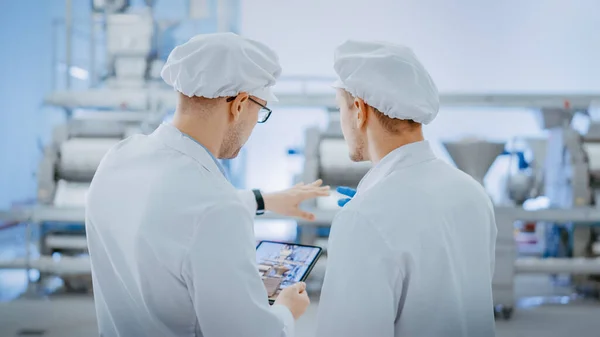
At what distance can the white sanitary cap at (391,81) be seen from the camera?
3.31 feet

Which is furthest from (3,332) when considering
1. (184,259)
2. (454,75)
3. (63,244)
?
(454,75)

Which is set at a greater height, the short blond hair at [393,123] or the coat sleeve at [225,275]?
the short blond hair at [393,123]

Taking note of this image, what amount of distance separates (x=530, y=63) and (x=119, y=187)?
15.1 ft

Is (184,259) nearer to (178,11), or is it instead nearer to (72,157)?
(72,157)

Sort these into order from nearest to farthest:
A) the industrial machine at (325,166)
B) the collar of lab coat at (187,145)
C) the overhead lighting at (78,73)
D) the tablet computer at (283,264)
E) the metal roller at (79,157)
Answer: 1. the collar of lab coat at (187,145)
2. the tablet computer at (283,264)
3. the industrial machine at (325,166)
4. the metal roller at (79,157)
5. the overhead lighting at (78,73)

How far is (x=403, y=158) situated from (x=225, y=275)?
16.4 inches

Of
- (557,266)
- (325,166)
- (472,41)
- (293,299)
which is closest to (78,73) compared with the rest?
(325,166)

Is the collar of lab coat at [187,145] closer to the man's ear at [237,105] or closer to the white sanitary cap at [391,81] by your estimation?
the man's ear at [237,105]

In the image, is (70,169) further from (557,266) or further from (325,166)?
(557,266)

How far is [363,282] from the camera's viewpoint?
93 centimetres

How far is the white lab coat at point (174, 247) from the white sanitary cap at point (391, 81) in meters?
0.34

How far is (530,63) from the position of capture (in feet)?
15.6

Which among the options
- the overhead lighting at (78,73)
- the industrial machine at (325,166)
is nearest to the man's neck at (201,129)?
the industrial machine at (325,166)

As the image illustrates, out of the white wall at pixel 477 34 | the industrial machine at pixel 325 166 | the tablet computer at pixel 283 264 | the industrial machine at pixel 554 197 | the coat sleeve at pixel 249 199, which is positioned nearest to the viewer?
the tablet computer at pixel 283 264
